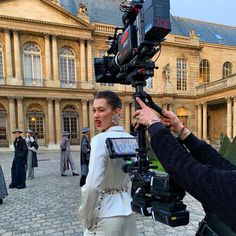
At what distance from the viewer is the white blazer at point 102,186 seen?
5.49 ft

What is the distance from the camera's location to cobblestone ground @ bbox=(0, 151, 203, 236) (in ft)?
13.9

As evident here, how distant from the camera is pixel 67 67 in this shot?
24.5m

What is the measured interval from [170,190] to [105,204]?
0.72 meters

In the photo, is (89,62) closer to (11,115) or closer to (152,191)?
(11,115)

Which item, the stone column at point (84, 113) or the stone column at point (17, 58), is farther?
the stone column at point (84, 113)

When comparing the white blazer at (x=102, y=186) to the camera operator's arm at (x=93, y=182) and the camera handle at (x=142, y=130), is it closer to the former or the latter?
the camera operator's arm at (x=93, y=182)

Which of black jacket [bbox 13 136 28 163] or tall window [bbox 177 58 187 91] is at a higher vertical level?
tall window [bbox 177 58 187 91]

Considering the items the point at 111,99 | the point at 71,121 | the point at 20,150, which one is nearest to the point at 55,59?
the point at 71,121

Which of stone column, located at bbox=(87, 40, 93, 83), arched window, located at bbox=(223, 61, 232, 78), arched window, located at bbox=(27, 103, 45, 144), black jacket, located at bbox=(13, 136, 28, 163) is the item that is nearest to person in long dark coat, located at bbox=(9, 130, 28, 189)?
black jacket, located at bbox=(13, 136, 28, 163)

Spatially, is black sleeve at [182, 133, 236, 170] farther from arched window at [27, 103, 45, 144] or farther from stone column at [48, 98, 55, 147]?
arched window at [27, 103, 45, 144]

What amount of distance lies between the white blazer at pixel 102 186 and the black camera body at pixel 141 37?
555mm

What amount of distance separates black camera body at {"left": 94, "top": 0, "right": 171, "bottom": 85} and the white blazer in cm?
56

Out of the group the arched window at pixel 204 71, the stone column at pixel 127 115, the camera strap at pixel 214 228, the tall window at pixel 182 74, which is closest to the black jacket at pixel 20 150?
the camera strap at pixel 214 228

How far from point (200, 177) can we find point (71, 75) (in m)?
24.7
